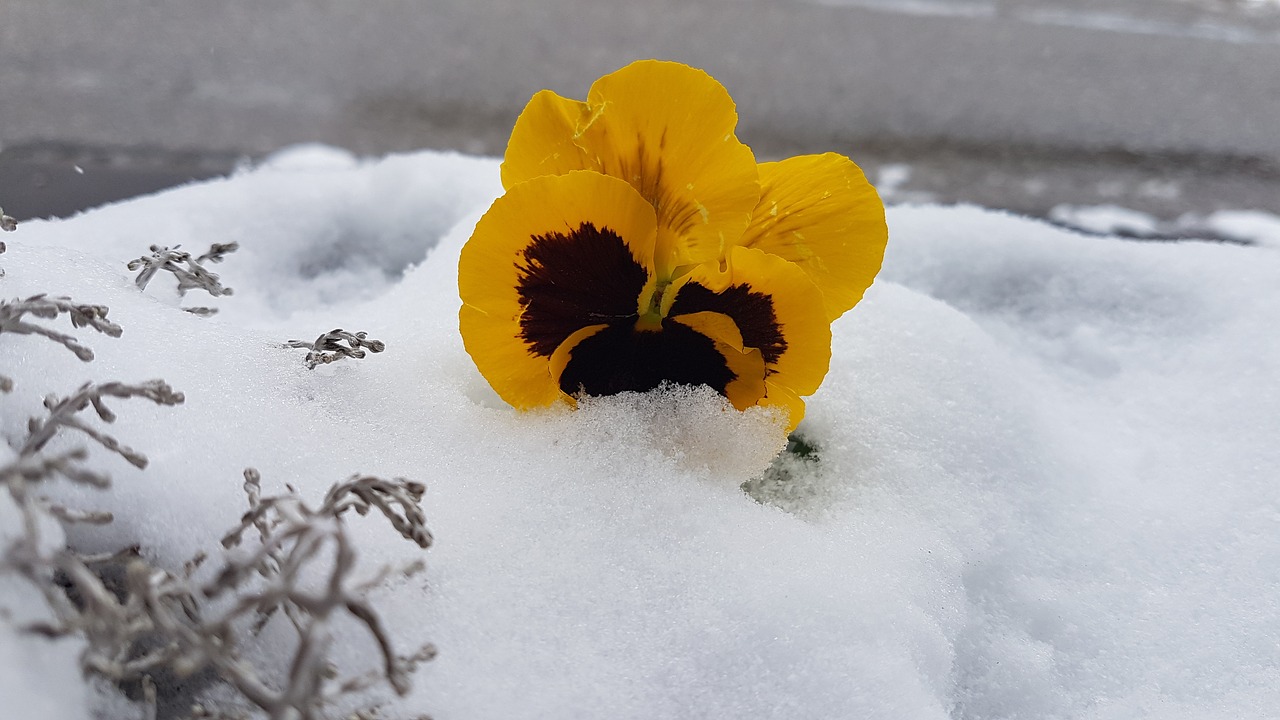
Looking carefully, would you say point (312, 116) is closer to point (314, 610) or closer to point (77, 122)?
point (77, 122)

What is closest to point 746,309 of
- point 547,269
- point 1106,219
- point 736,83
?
point 547,269

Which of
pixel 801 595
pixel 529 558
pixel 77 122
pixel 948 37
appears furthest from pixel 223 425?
pixel 948 37

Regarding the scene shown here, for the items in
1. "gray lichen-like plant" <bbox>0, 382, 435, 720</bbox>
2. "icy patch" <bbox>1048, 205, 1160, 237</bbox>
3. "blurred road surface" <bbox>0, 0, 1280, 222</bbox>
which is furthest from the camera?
"blurred road surface" <bbox>0, 0, 1280, 222</bbox>

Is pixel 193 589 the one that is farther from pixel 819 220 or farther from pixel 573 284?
pixel 819 220

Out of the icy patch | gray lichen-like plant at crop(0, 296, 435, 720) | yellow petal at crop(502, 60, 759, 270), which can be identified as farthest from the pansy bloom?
the icy patch

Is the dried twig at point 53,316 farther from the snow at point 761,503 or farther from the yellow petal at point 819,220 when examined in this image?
the yellow petal at point 819,220

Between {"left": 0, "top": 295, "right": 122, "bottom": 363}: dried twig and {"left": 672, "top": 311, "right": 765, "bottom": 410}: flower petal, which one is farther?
{"left": 672, "top": 311, "right": 765, "bottom": 410}: flower petal

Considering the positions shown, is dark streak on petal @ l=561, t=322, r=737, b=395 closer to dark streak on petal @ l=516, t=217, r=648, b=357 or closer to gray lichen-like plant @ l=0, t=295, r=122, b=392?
dark streak on petal @ l=516, t=217, r=648, b=357

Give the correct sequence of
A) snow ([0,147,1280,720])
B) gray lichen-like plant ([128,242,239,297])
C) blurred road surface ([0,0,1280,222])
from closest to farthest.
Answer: snow ([0,147,1280,720])
gray lichen-like plant ([128,242,239,297])
blurred road surface ([0,0,1280,222])
